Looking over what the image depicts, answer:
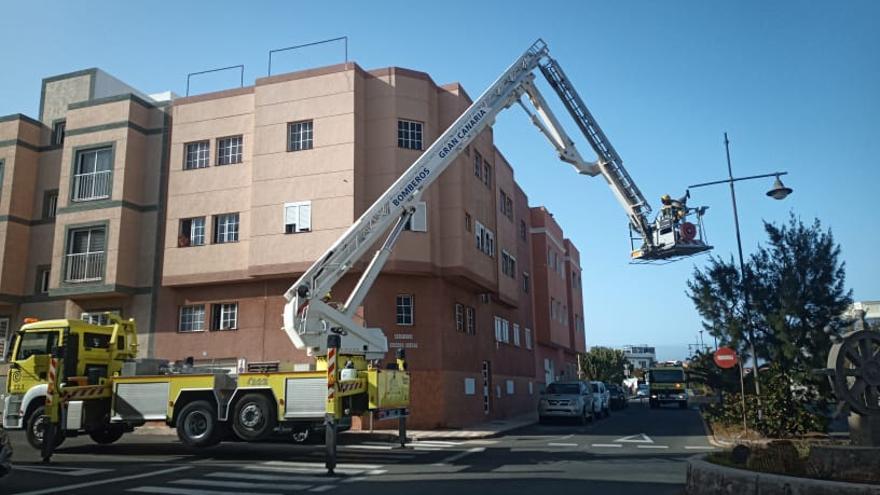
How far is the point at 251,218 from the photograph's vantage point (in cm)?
2392

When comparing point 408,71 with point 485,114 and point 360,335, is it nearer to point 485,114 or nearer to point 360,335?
point 485,114

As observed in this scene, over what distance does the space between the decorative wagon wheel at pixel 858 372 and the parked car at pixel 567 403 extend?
1712 cm

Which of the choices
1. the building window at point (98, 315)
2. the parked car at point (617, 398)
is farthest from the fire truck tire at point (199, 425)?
the parked car at point (617, 398)

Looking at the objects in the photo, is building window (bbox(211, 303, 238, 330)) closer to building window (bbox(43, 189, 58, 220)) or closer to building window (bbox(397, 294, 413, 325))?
building window (bbox(397, 294, 413, 325))

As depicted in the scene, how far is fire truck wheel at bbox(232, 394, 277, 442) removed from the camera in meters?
14.1

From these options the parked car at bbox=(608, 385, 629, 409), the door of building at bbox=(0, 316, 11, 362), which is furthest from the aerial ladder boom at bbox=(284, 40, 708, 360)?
the parked car at bbox=(608, 385, 629, 409)

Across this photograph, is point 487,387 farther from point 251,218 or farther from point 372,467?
→ point 372,467

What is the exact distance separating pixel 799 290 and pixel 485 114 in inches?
425

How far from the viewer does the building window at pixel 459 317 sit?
84.7ft

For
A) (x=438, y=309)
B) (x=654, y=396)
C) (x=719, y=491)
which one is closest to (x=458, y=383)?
(x=438, y=309)

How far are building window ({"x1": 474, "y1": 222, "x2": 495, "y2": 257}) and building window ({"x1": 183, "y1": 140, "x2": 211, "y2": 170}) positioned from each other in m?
11.2

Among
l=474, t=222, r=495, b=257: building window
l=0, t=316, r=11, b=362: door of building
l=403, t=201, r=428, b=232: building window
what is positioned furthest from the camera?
l=0, t=316, r=11, b=362: door of building

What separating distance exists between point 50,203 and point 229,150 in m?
9.63

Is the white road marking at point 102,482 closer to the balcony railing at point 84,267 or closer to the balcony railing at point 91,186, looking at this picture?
the balcony railing at point 84,267
